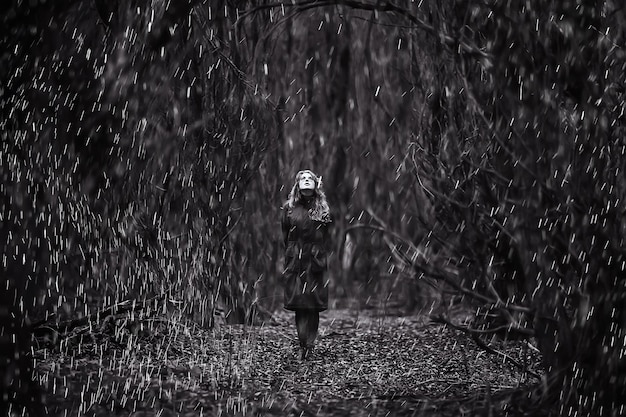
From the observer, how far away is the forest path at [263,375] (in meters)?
6.19

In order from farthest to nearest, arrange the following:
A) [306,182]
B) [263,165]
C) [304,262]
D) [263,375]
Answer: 1. [263,165]
2. [304,262]
3. [306,182]
4. [263,375]

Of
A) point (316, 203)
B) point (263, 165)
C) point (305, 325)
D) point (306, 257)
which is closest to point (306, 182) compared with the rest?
point (316, 203)

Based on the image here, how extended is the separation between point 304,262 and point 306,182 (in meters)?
0.70

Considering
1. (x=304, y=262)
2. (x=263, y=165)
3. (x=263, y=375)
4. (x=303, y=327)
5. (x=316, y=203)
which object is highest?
(x=263, y=165)

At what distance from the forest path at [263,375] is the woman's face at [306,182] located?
1.50 meters

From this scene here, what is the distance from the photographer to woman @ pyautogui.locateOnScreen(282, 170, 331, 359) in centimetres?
840

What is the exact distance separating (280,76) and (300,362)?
604 cm

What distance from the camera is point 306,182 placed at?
834cm

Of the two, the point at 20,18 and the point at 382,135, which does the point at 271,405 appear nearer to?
the point at 20,18

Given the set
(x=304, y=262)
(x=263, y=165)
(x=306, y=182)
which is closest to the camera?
(x=306, y=182)

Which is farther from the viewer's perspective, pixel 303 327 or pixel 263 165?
pixel 263 165

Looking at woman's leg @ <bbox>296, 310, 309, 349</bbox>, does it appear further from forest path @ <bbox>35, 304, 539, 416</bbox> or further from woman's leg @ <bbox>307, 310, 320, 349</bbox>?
forest path @ <bbox>35, 304, 539, 416</bbox>

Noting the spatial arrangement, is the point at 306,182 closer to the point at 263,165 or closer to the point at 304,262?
the point at 304,262

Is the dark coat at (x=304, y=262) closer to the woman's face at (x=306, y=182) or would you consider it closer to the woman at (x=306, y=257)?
the woman at (x=306, y=257)
